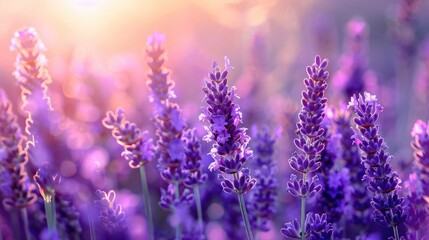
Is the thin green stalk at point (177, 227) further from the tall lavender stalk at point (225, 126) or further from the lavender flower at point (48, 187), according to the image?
the lavender flower at point (48, 187)

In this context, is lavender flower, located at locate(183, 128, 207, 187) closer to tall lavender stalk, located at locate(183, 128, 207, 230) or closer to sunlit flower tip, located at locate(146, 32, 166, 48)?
tall lavender stalk, located at locate(183, 128, 207, 230)

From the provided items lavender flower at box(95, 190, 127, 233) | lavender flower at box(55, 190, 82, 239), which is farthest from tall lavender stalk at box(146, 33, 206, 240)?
lavender flower at box(55, 190, 82, 239)

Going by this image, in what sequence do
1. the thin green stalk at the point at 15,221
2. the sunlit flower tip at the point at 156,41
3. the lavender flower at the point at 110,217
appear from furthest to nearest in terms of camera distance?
the thin green stalk at the point at 15,221 → the sunlit flower tip at the point at 156,41 → the lavender flower at the point at 110,217

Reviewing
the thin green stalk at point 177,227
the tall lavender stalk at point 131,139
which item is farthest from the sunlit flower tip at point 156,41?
the thin green stalk at point 177,227

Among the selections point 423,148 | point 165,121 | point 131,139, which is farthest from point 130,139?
point 423,148

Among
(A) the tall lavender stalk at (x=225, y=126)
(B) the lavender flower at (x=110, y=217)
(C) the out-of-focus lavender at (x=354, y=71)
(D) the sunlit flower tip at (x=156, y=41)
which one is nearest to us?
(A) the tall lavender stalk at (x=225, y=126)

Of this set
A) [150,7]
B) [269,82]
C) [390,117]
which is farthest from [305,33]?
[390,117]
